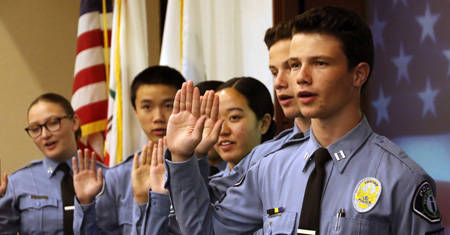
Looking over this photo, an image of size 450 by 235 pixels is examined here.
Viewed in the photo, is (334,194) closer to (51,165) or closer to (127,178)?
(127,178)

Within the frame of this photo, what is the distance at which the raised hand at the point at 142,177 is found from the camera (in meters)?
2.63

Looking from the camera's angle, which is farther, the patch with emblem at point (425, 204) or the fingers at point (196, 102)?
the fingers at point (196, 102)

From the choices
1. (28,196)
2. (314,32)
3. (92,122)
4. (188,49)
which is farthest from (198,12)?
(314,32)

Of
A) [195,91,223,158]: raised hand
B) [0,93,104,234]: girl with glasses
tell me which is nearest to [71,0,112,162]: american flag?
[0,93,104,234]: girl with glasses

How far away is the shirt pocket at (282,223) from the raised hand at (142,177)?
1.00m

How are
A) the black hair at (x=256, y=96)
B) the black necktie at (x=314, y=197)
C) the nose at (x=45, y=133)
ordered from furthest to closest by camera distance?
the nose at (x=45, y=133), the black hair at (x=256, y=96), the black necktie at (x=314, y=197)

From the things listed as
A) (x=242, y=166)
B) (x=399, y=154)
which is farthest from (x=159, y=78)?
(x=399, y=154)

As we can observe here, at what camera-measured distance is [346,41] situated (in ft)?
5.50

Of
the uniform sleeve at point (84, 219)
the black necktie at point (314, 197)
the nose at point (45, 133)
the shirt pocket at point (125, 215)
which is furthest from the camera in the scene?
the nose at point (45, 133)

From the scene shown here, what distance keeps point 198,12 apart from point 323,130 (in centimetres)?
233

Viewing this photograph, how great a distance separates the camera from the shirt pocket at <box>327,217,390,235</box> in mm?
1532

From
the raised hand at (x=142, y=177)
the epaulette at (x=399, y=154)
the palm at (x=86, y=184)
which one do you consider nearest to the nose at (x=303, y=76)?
the epaulette at (x=399, y=154)

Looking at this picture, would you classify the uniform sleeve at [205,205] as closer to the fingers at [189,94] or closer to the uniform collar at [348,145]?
the fingers at [189,94]

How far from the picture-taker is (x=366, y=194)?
157 cm
